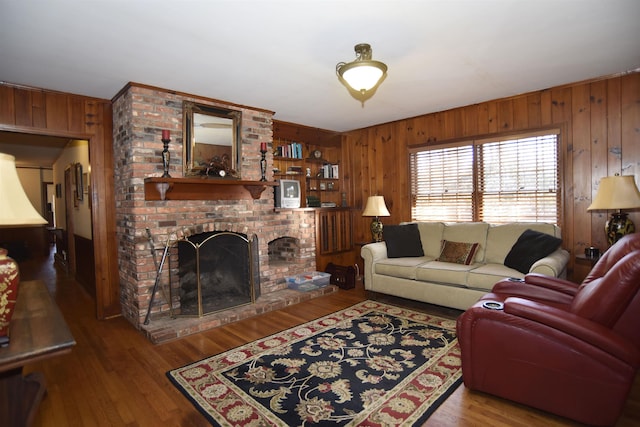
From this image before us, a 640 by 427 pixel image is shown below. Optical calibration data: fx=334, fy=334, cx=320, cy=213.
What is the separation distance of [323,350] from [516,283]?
1.68 m

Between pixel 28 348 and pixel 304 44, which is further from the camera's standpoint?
pixel 304 44

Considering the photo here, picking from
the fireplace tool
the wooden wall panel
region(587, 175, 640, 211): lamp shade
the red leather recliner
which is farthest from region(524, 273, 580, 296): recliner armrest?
the fireplace tool

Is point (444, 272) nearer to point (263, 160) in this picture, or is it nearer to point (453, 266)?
point (453, 266)

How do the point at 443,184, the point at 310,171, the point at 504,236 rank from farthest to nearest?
the point at 310,171 < the point at 443,184 < the point at 504,236

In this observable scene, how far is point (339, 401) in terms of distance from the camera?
7.04 ft

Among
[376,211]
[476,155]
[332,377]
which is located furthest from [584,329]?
[376,211]

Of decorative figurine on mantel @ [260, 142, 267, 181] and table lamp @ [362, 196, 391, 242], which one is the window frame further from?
decorative figurine on mantel @ [260, 142, 267, 181]

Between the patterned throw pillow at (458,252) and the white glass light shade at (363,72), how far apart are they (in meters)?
2.34

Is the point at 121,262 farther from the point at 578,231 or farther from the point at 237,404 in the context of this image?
the point at 578,231

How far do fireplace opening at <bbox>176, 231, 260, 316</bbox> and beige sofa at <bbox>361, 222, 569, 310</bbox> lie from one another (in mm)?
1509

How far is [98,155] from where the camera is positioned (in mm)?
3781

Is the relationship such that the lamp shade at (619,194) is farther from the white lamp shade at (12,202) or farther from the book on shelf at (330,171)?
the white lamp shade at (12,202)

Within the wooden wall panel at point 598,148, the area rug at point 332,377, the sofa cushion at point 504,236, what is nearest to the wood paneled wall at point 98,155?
the area rug at point 332,377

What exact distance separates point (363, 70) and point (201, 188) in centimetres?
225
